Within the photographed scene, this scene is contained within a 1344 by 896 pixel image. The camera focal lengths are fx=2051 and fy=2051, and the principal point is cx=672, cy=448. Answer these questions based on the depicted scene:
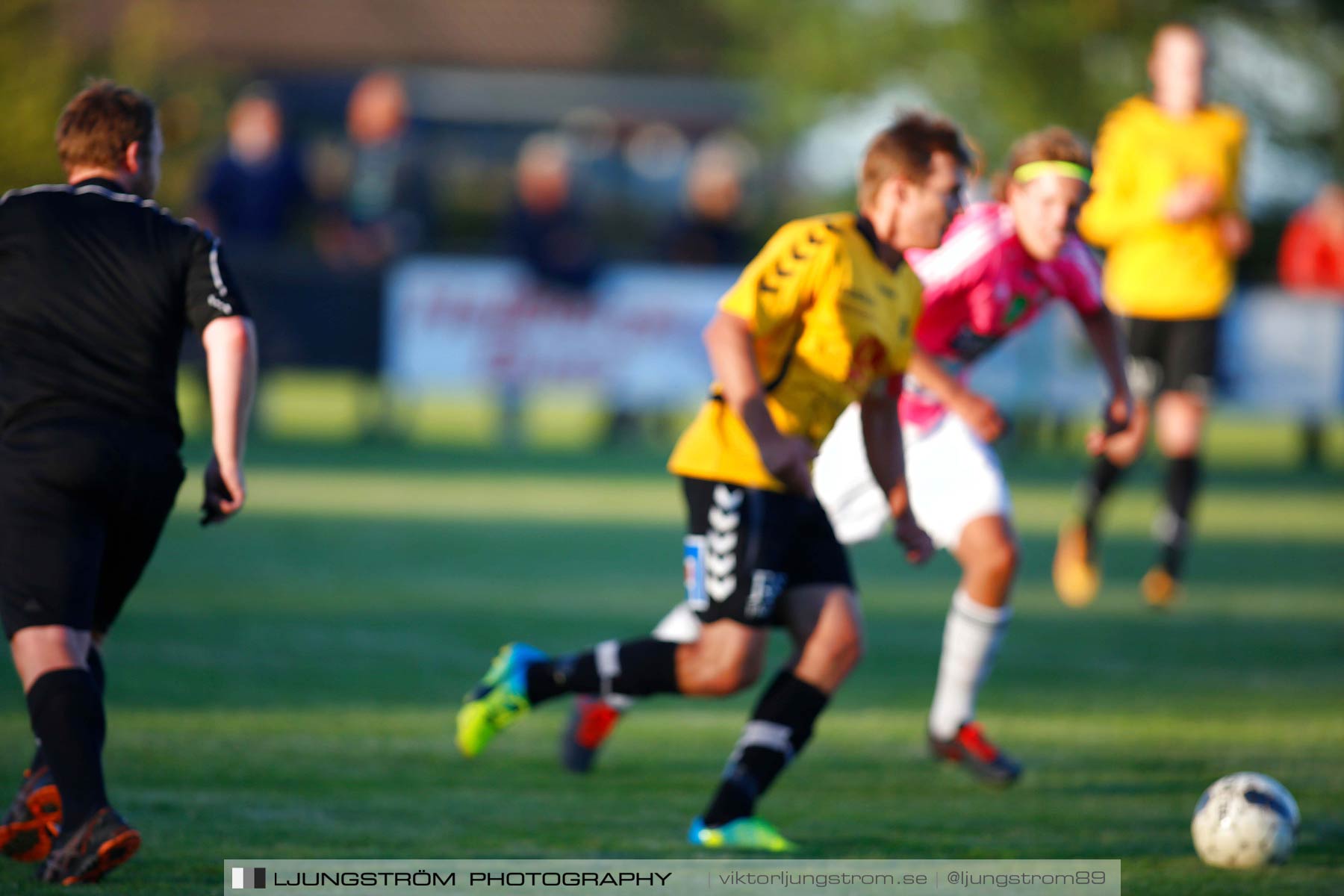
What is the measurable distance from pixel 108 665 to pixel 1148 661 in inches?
165

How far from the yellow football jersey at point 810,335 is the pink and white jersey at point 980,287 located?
107 cm

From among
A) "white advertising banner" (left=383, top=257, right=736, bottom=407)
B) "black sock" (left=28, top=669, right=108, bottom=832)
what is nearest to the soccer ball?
"black sock" (left=28, top=669, right=108, bottom=832)

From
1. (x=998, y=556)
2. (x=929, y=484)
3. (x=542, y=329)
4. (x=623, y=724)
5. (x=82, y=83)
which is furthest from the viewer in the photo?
(x=542, y=329)

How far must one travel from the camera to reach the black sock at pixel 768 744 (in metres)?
5.16

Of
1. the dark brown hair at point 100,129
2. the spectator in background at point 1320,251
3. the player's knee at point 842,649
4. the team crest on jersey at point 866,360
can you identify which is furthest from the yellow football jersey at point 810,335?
the spectator in background at point 1320,251

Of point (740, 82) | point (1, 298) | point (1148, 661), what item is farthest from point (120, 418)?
point (740, 82)

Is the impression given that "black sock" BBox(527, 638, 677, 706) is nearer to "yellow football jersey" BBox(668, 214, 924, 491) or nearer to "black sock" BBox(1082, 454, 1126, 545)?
"yellow football jersey" BBox(668, 214, 924, 491)

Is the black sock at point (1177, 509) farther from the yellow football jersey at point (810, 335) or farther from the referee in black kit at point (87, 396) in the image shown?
the referee in black kit at point (87, 396)

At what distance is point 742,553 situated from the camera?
16.9 ft

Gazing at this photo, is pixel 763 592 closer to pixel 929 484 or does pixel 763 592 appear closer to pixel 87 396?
pixel 929 484

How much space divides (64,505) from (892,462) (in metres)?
2.22

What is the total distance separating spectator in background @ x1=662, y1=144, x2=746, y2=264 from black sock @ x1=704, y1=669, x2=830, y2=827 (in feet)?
47.5

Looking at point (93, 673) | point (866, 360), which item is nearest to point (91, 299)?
point (93, 673)

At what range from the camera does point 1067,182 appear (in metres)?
6.40
